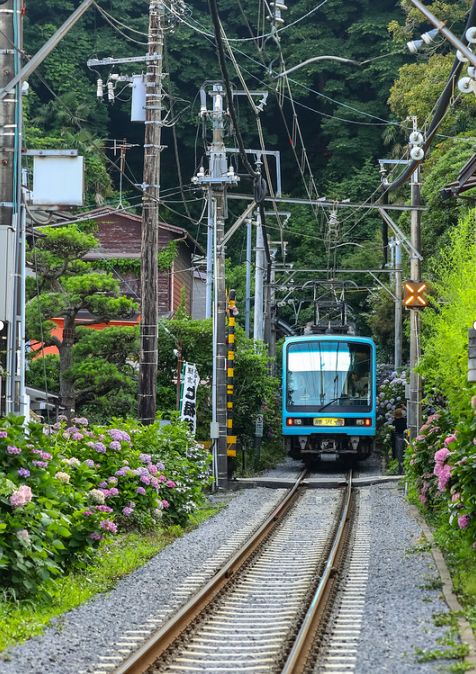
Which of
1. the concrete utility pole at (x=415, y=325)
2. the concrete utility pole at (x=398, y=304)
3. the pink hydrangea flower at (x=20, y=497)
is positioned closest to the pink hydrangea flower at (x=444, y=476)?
the pink hydrangea flower at (x=20, y=497)

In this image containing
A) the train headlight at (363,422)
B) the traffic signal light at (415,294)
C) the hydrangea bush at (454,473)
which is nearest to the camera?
the hydrangea bush at (454,473)

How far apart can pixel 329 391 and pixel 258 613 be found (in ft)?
60.8

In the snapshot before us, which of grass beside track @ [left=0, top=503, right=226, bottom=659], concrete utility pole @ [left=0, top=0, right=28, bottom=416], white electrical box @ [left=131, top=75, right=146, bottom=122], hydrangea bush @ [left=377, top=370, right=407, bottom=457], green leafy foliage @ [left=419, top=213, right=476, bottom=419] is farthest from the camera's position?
hydrangea bush @ [left=377, top=370, right=407, bottom=457]

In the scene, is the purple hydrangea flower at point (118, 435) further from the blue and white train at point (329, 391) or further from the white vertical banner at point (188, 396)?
the blue and white train at point (329, 391)

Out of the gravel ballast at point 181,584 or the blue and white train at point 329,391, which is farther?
the blue and white train at point 329,391

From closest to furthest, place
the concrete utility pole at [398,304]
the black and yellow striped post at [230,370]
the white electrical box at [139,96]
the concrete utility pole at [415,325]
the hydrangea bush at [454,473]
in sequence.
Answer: the hydrangea bush at [454,473] < the white electrical box at [139,96] < the concrete utility pole at [415,325] < the black and yellow striped post at [230,370] < the concrete utility pole at [398,304]

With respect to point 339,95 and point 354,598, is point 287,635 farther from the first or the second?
point 339,95

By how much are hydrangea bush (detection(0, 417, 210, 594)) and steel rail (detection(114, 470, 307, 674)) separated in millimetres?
1220

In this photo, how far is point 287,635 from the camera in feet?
30.5

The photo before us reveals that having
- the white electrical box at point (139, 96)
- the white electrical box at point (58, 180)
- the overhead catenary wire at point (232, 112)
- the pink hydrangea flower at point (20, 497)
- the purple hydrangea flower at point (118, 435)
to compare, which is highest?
the white electrical box at point (139, 96)

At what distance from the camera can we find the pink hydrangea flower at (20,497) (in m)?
10.2

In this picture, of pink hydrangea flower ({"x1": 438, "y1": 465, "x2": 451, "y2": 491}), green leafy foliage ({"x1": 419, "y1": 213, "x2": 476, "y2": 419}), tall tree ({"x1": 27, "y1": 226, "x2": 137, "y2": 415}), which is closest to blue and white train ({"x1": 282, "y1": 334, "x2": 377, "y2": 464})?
tall tree ({"x1": 27, "y1": 226, "x2": 137, "y2": 415})

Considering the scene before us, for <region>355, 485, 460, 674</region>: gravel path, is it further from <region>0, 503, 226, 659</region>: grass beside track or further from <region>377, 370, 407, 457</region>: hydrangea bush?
<region>377, 370, 407, 457</region>: hydrangea bush

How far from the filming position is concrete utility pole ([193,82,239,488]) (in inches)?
940
